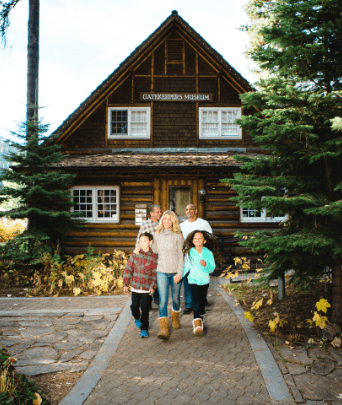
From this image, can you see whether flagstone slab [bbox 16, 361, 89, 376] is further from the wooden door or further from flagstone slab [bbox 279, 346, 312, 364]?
the wooden door

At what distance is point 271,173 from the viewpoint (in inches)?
236

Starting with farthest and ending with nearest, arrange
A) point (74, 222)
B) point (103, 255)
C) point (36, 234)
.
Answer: point (103, 255) < point (74, 222) < point (36, 234)

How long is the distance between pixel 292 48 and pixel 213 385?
4906 millimetres

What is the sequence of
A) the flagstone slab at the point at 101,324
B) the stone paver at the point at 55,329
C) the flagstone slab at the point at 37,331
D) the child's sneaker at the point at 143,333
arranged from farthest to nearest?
the flagstone slab at the point at 101,324, the flagstone slab at the point at 37,331, the child's sneaker at the point at 143,333, the stone paver at the point at 55,329

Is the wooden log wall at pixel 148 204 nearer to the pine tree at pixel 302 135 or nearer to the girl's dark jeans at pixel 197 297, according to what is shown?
the pine tree at pixel 302 135

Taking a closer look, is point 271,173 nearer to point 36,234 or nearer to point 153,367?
point 153,367

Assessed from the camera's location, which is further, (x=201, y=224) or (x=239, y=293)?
(x=239, y=293)

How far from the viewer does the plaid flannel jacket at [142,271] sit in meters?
5.53

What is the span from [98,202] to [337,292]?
929cm

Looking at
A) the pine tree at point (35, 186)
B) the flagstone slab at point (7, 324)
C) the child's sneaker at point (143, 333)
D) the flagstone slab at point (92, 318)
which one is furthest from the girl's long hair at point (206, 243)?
the pine tree at point (35, 186)

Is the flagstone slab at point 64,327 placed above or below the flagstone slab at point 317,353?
below

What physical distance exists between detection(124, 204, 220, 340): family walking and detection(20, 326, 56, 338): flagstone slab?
1.53 m

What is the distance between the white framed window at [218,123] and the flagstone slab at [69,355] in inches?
402

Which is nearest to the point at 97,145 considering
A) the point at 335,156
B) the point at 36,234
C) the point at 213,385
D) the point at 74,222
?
the point at 74,222
